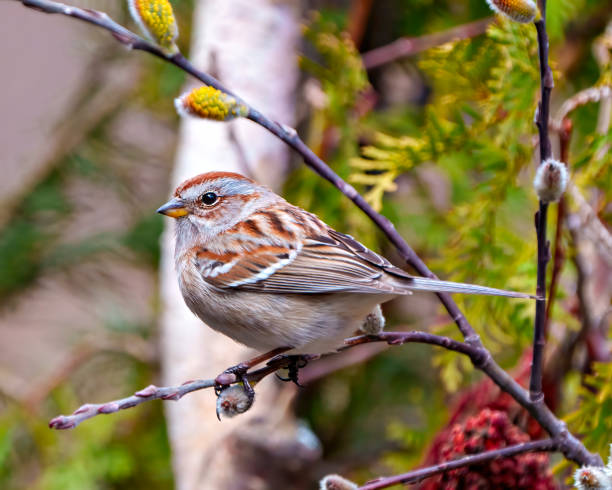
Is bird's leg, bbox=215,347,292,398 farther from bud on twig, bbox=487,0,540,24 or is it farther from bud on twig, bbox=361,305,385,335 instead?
bud on twig, bbox=487,0,540,24

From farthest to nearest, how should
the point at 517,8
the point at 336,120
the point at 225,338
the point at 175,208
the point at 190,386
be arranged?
the point at 336,120
the point at 225,338
the point at 175,208
the point at 190,386
the point at 517,8

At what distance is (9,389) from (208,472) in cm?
95

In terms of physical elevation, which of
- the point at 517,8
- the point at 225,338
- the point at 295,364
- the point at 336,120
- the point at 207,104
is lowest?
the point at 225,338

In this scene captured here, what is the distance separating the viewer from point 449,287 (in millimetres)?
1239

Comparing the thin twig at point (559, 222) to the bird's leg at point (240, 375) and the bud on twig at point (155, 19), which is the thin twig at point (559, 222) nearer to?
the bird's leg at point (240, 375)

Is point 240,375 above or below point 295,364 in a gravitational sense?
above

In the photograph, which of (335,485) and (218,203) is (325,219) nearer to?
(218,203)

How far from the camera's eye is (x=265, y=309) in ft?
4.90

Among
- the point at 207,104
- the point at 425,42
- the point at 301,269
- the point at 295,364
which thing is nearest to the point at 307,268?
the point at 301,269

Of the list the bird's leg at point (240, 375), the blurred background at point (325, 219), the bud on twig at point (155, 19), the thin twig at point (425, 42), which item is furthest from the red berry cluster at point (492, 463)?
the thin twig at point (425, 42)

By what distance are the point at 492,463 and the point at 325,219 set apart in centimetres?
93

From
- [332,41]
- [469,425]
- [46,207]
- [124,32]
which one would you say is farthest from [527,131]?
[46,207]

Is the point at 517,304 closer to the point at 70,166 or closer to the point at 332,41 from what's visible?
the point at 332,41

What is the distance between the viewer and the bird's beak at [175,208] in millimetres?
1768
